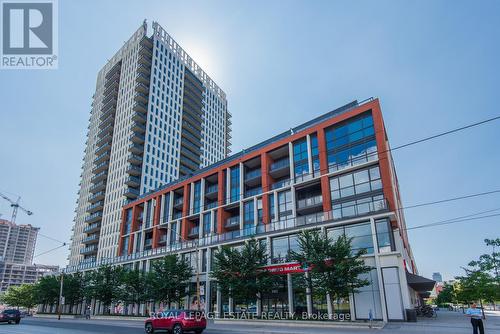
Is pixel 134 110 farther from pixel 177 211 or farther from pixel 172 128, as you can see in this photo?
pixel 177 211

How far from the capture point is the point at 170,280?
123 ft

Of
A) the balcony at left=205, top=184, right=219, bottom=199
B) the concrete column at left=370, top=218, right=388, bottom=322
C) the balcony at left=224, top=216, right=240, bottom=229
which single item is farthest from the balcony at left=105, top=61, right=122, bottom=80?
the concrete column at left=370, top=218, right=388, bottom=322

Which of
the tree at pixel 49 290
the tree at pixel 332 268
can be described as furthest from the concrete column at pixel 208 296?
the tree at pixel 49 290

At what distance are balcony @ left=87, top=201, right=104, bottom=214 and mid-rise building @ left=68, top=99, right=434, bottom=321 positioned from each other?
95.2 feet

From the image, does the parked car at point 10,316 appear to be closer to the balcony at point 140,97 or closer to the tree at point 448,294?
the balcony at point 140,97

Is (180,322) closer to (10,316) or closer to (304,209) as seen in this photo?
(304,209)

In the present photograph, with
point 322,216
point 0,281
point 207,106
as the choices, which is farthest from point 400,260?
point 0,281

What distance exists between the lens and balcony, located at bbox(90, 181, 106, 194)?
3260 inches

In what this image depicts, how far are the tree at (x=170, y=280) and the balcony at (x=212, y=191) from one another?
1342 centimetres

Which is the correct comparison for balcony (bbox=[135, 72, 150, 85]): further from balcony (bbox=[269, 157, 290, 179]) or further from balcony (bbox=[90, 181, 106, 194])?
balcony (bbox=[269, 157, 290, 179])

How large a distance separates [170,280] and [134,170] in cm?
4382

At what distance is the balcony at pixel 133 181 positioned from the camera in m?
74.1

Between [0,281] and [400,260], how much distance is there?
223954mm

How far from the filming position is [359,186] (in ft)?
110
